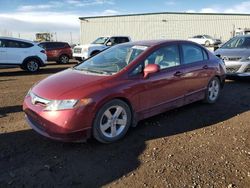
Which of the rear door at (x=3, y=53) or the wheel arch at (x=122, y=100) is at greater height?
the rear door at (x=3, y=53)

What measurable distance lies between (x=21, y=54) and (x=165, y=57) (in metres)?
10.5

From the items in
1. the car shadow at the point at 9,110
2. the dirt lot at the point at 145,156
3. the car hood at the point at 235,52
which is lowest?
the dirt lot at the point at 145,156

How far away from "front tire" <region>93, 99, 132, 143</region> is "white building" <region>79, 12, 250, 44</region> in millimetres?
44898

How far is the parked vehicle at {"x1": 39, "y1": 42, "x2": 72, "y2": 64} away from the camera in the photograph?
20906mm

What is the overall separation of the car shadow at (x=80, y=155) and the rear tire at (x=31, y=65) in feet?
33.5

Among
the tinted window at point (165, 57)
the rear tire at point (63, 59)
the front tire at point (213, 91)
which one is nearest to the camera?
the tinted window at point (165, 57)

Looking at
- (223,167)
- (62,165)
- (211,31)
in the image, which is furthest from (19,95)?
Answer: (211,31)

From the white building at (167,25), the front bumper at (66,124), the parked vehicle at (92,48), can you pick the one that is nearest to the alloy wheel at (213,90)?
the front bumper at (66,124)

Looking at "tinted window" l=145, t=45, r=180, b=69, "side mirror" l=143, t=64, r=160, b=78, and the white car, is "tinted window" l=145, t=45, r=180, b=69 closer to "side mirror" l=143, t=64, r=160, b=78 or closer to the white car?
"side mirror" l=143, t=64, r=160, b=78

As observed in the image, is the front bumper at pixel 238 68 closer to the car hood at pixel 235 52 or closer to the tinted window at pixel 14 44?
the car hood at pixel 235 52

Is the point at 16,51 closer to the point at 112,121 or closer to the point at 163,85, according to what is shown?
the point at 163,85

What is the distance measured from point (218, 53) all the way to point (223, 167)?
24.9 ft

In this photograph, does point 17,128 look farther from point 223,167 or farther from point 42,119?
point 223,167

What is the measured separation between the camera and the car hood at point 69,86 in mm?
4723
